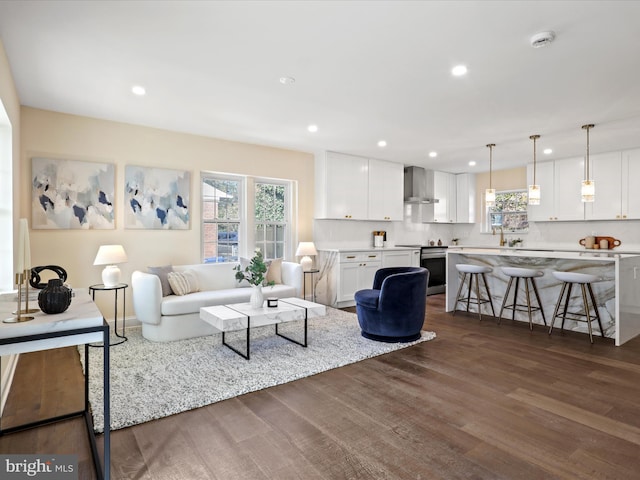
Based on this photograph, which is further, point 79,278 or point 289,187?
point 289,187

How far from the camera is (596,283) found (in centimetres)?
444

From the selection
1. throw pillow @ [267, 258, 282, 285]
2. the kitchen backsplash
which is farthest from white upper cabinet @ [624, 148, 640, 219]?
throw pillow @ [267, 258, 282, 285]

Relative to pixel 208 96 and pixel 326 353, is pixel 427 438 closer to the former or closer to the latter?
pixel 326 353

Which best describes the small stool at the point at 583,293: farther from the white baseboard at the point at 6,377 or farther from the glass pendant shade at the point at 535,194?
the white baseboard at the point at 6,377

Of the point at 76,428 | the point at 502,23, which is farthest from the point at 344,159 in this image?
the point at 76,428

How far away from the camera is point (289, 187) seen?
6250 millimetres

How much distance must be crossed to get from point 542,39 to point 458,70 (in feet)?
2.16

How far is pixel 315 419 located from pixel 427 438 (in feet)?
2.26

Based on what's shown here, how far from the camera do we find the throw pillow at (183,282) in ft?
14.3

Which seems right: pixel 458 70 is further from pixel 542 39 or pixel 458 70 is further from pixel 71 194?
pixel 71 194

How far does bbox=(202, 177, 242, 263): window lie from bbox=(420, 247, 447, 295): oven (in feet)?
12.1

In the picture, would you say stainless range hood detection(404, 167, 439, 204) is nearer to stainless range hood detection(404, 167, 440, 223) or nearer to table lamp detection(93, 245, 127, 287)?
stainless range hood detection(404, 167, 440, 223)

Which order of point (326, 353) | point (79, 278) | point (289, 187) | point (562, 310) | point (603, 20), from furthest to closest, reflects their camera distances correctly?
point (289, 187) < point (562, 310) < point (79, 278) < point (326, 353) < point (603, 20)

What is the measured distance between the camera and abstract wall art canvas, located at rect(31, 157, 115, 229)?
408 cm
